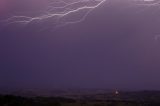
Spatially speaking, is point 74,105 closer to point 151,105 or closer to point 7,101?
point 7,101

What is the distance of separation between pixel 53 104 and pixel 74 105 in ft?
6.95

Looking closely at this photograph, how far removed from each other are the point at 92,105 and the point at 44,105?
4.03 meters

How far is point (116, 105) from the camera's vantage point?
3127cm

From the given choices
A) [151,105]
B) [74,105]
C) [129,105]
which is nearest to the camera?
[74,105]

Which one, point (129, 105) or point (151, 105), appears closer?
point (129, 105)

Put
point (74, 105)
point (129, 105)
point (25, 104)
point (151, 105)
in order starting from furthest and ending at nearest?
point (151, 105) < point (129, 105) < point (74, 105) < point (25, 104)

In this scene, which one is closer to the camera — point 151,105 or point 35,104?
point 35,104

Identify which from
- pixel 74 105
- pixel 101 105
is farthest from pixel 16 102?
pixel 101 105

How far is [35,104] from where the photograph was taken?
1096 inches

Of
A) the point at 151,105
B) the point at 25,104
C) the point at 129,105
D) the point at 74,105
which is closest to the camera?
the point at 25,104

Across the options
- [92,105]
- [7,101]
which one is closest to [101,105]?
[92,105]

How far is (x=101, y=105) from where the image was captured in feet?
98.3

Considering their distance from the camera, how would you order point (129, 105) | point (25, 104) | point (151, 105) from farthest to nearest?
point (151, 105)
point (129, 105)
point (25, 104)

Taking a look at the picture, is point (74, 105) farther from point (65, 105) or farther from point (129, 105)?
point (129, 105)
